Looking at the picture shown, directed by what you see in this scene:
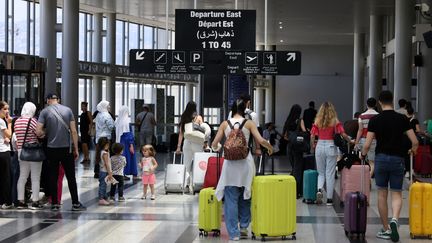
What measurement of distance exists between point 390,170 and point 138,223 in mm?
3510

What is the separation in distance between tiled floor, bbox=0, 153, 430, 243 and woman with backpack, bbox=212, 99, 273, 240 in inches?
11.2

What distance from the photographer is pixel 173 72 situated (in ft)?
62.3

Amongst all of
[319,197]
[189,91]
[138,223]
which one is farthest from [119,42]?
[138,223]

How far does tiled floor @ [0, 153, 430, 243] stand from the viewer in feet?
33.1

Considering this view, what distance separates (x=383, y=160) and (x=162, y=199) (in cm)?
556

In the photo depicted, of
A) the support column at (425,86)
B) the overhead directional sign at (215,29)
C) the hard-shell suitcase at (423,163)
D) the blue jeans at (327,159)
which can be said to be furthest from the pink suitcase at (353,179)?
the support column at (425,86)

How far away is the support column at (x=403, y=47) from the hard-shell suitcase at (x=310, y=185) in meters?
12.6

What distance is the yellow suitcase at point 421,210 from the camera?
1005 cm

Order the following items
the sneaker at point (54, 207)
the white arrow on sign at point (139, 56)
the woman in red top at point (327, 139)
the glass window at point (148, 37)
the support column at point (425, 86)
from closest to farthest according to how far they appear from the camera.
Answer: the sneaker at point (54, 207) → the woman in red top at point (327, 139) → the white arrow on sign at point (139, 56) → the support column at point (425, 86) → the glass window at point (148, 37)

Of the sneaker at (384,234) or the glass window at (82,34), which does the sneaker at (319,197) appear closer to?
the sneaker at (384,234)

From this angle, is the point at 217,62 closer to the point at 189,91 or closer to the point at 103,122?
the point at 103,122

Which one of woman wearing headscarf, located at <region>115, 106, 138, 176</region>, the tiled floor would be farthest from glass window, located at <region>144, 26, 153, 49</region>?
the tiled floor

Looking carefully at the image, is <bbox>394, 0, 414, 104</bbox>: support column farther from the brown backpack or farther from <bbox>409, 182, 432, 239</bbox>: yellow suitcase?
the brown backpack

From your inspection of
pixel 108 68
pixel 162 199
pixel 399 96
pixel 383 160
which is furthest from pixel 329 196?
pixel 108 68
